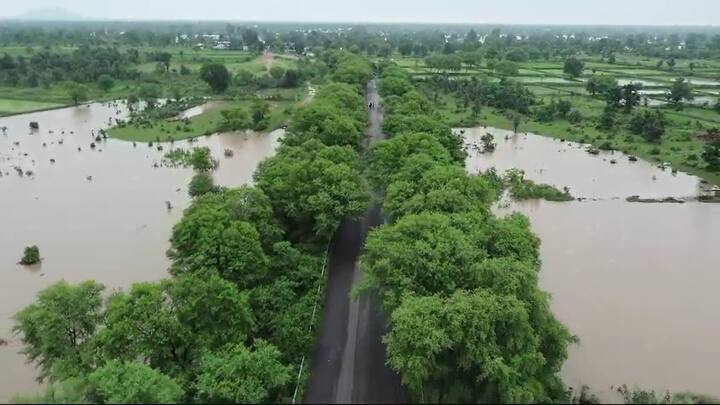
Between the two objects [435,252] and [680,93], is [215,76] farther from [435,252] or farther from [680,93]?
[435,252]

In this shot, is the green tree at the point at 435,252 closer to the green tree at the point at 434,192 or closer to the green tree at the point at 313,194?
the green tree at the point at 434,192

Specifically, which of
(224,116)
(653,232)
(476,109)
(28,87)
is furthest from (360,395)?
(28,87)

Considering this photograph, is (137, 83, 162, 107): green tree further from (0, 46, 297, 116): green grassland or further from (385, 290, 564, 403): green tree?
(385, 290, 564, 403): green tree

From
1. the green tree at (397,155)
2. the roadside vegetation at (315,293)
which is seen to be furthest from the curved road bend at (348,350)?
the green tree at (397,155)

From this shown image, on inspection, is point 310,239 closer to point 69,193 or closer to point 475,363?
point 475,363

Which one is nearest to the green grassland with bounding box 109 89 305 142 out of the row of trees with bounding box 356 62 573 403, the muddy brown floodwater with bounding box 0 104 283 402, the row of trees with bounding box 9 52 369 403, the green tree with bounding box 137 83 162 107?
the muddy brown floodwater with bounding box 0 104 283 402

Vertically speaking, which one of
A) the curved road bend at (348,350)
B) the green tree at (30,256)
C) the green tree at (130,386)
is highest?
the green tree at (130,386)

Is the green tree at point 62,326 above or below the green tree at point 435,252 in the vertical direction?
below

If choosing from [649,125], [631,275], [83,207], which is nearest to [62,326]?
[83,207]
